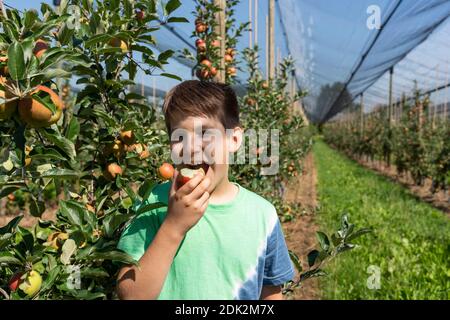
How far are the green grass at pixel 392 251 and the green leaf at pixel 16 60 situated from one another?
9.24 ft

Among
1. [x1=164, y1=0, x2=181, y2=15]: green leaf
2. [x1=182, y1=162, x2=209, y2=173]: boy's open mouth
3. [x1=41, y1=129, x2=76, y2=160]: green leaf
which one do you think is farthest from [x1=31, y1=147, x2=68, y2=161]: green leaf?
[x1=164, y1=0, x2=181, y2=15]: green leaf

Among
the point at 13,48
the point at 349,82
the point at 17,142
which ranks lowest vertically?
the point at 17,142

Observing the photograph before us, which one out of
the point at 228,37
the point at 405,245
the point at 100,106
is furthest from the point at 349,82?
the point at 100,106

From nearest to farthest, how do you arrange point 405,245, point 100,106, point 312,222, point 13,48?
point 13,48
point 100,106
point 405,245
point 312,222

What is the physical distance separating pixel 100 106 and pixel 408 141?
9.20m

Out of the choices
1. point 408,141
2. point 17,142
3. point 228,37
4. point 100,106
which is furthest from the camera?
point 408,141

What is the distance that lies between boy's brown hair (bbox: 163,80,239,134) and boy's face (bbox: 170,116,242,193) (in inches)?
0.7

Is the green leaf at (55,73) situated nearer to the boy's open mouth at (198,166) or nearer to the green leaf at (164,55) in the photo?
the boy's open mouth at (198,166)

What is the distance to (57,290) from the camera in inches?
37.0

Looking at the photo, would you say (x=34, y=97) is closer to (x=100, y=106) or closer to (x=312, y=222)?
(x=100, y=106)

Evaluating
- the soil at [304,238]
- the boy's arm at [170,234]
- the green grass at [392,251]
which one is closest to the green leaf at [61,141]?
the boy's arm at [170,234]

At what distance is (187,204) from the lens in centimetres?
80

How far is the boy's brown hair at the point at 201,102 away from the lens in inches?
38.0
